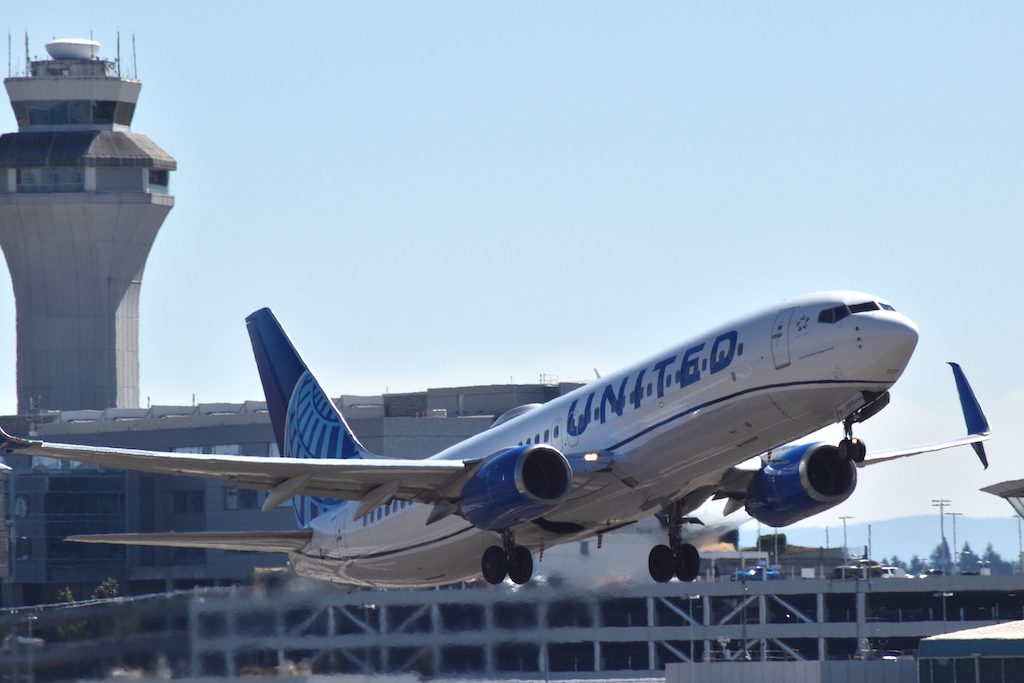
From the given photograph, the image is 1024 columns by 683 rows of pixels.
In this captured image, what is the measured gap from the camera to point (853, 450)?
42.2 metres

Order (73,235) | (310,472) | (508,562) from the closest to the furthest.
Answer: (310,472)
(508,562)
(73,235)

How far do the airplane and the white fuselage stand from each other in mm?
39

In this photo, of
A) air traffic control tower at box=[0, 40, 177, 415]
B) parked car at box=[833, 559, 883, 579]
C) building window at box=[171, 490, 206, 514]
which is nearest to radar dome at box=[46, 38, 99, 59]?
air traffic control tower at box=[0, 40, 177, 415]

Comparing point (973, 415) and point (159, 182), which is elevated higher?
point (159, 182)

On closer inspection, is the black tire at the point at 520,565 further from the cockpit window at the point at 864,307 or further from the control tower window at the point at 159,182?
the control tower window at the point at 159,182

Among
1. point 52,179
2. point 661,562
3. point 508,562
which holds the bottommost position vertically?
point 661,562

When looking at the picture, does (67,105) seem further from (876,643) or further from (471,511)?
(471,511)

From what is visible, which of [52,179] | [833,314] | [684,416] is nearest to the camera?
[833,314]

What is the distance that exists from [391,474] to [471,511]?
218cm

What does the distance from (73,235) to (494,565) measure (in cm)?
14231

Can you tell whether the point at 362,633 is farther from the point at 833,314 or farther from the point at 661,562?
the point at 833,314

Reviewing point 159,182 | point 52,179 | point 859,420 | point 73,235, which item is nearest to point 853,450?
point 859,420

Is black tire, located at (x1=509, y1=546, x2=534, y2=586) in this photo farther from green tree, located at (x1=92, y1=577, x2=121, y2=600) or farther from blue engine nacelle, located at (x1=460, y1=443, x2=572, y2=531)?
green tree, located at (x1=92, y1=577, x2=121, y2=600)

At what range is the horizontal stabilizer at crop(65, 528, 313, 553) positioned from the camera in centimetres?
4825
